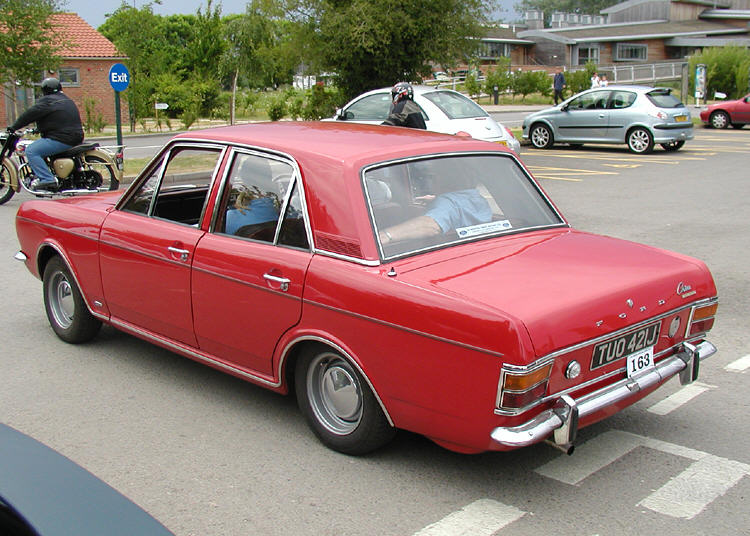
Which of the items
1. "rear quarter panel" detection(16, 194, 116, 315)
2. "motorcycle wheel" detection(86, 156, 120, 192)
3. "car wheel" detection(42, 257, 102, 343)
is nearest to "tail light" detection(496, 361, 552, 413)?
"rear quarter panel" detection(16, 194, 116, 315)

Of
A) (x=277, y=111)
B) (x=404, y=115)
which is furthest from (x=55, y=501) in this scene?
(x=277, y=111)

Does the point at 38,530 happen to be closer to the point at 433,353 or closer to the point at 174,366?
the point at 433,353

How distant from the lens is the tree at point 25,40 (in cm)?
2608

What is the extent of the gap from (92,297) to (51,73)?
2519cm

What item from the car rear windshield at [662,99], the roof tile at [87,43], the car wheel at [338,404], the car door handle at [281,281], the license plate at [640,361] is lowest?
the car wheel at [338,404]

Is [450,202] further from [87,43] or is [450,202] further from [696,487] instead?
[87,43]

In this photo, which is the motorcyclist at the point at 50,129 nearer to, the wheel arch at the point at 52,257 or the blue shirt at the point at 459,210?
the wheel arch at the point at 52,257

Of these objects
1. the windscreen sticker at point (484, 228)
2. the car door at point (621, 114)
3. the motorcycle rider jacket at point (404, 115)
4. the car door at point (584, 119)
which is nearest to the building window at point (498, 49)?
the car door at point (584, 119)

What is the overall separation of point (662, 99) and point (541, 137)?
10.9 ft

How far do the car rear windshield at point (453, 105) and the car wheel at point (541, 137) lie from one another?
22.7 ft

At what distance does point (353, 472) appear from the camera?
4281 mm

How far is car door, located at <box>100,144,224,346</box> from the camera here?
5.13 meters

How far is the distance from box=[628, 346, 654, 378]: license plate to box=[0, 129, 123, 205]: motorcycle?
10116mm

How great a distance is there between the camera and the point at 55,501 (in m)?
2.37
